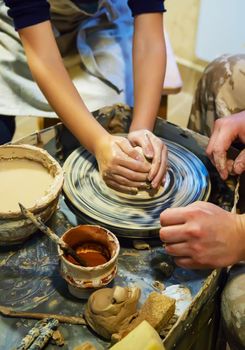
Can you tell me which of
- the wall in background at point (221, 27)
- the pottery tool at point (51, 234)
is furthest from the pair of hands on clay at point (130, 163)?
the wall in background at point (221, 27)

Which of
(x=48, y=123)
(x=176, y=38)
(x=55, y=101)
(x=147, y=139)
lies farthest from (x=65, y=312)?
(x=176, y=38)

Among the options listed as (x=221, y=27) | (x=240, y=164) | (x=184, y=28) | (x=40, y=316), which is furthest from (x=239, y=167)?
(x=184, y=28)

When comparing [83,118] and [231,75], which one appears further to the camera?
[231,75]

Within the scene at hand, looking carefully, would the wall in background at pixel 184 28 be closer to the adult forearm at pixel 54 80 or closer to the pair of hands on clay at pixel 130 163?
the adult forearm at pixel 54 80

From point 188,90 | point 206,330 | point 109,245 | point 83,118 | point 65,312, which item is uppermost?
point 83,118

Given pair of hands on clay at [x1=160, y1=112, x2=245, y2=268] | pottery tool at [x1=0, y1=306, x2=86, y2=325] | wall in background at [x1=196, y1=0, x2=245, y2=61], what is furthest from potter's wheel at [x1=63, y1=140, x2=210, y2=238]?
wall in background at [x1=196, y1=0, x2=245, y2=61]

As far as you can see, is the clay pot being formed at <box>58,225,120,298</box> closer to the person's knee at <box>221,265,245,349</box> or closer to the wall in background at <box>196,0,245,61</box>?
the person's knee at <box>221,265,245,349</box>

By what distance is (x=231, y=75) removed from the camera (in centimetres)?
150

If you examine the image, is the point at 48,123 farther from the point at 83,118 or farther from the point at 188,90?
the point at 188,90

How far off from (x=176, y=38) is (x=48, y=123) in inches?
54.8

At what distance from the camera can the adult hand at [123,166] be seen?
47.9 inches

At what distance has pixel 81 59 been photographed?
5.38ft

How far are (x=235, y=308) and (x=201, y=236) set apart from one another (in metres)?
0.18

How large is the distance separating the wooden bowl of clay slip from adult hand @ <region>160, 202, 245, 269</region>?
27cm
